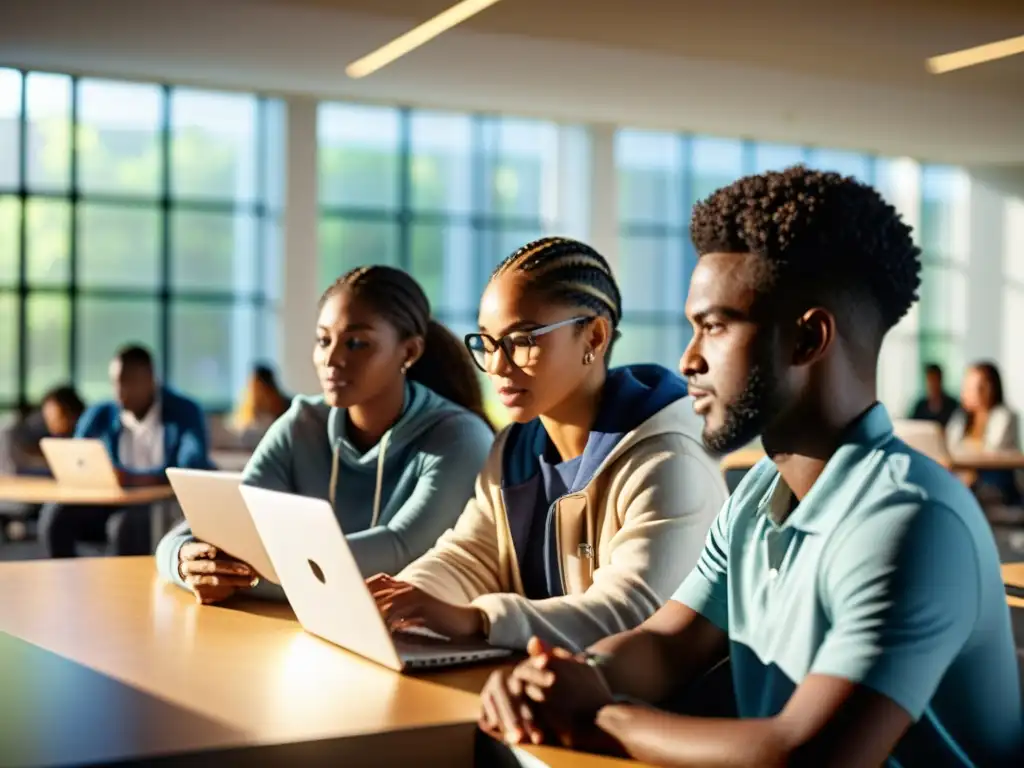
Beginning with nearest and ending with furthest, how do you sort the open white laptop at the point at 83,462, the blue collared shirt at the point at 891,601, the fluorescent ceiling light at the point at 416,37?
1. the blue collared shirt at the point at 891,601
2. the open white laptop at the point at 83,462
3. the fluorescent ceiling light at the point at 416,37

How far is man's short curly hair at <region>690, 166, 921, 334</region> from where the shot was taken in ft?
4.42

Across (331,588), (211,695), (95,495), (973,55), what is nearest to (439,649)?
(331,588)

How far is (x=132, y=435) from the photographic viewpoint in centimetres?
626

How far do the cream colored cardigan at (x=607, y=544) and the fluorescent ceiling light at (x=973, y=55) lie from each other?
Result: 6728 millimetres

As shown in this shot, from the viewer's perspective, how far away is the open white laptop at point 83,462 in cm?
553

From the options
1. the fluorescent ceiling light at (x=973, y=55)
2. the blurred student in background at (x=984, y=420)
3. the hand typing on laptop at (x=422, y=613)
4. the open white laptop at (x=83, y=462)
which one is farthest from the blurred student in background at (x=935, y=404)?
the hand typing on laptop at (x=422, y=613)

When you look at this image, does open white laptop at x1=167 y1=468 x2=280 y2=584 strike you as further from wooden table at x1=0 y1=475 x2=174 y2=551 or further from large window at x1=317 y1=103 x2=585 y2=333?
large window at x1=317 y1=103 x2=585 y2=333

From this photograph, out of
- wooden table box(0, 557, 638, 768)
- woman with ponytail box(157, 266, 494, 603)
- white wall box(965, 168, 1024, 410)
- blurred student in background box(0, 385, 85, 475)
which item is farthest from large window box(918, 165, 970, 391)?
wooden table box(0, 557, 638, 768)

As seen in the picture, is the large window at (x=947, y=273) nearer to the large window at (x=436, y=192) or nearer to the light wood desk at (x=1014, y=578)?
the large window at (x=436, y=192)

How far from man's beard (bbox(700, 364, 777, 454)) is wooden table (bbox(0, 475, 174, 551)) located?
4346 mm

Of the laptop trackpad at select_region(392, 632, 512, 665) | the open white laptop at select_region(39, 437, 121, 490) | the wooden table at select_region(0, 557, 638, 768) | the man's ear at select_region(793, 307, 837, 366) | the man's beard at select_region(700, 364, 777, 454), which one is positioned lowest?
the open white laptop at select_region(39, 437, 121, 490)

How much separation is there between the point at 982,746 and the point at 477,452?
1.39 m

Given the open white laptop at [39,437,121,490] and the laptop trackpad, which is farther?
the open white laptop at [39,437,121,490]

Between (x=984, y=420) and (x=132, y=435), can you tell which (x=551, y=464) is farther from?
(x=984, y=420)
